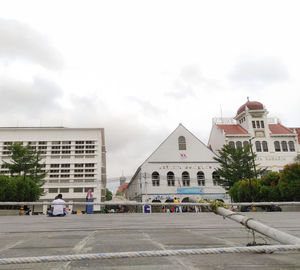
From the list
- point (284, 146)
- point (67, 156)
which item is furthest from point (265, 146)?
point (67, 156)

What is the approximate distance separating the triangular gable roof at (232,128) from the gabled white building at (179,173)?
27.0 feet

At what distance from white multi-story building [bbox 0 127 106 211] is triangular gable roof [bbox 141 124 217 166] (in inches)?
A: 799

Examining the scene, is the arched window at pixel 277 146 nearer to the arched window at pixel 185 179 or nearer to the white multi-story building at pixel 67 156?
the arched window at pixel 185 179

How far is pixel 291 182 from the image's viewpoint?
80.7ft

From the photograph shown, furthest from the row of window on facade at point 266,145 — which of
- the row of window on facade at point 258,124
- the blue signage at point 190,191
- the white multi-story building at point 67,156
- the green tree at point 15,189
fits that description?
the green tree at point 15,189

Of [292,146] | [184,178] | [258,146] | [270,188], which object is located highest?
[258,146]

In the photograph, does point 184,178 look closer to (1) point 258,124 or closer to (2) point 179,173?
(2) point 179,173

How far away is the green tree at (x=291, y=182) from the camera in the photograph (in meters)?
24.2

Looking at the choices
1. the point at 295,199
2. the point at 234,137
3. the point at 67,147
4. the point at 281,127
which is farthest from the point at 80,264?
the point at 67,147

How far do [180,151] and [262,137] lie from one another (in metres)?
17.1

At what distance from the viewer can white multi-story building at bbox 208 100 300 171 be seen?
48.7 m

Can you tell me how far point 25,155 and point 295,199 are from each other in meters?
35.7

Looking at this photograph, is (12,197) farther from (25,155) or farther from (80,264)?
(80,264)

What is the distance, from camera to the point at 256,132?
5084 centimetres
